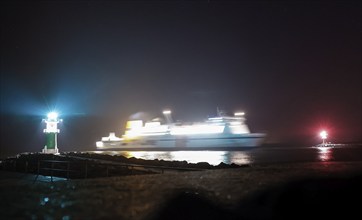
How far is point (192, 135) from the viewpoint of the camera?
76000 millimetres

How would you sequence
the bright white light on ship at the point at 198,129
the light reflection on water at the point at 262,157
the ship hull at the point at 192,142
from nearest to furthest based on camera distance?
1. the light reflection on water at the point at 262,157
2. the ship hull at the point at 192,142
3. the bright white light on ship at the point at 198,129

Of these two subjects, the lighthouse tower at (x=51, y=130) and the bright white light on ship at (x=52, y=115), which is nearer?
the bright white light on ship at (x=52, y=115)

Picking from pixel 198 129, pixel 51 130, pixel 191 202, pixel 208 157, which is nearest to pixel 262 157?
pixel 208 157

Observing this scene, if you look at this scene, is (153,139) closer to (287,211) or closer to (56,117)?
(56,117)

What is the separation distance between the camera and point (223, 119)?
73.4m

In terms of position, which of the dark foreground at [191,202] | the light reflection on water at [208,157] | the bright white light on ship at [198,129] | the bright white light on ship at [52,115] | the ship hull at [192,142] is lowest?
the dark foreground at [191,202]

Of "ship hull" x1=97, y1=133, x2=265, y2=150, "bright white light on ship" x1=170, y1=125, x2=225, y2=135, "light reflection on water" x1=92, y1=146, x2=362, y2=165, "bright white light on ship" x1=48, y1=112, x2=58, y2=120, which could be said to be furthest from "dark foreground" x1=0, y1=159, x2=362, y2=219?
"bright white light on ship" x1=170, y1=125, x2=225, y2=135

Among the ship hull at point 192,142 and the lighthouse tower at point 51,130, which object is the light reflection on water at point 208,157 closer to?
the lighthouse tower at point 51,130

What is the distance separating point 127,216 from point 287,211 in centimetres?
362

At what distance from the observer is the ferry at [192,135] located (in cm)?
7069

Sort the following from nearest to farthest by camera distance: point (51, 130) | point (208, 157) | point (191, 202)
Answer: point (191, 202)
point (208, 157)
point (51, 130)

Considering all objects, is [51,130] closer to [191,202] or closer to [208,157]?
[208,157]

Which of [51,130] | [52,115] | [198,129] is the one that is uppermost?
[52,115]

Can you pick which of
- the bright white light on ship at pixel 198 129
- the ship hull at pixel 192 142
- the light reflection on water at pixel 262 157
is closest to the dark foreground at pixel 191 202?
the light reflection on water at pixel 262 157
